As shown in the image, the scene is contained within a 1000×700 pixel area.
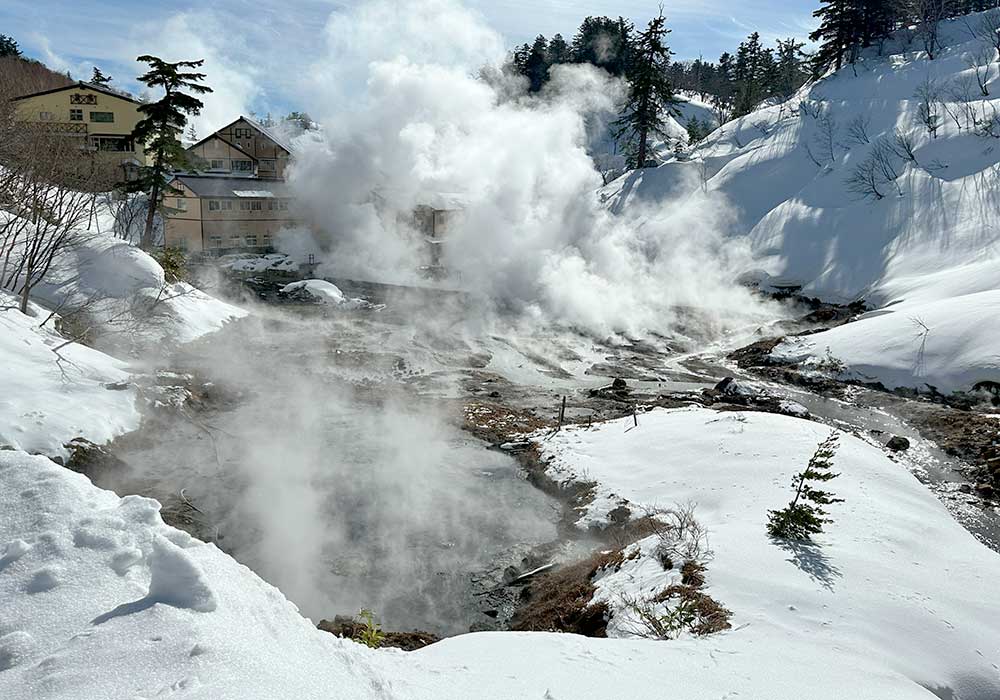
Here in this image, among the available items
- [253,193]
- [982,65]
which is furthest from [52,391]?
[982,65]

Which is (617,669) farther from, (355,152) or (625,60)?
(625,60)

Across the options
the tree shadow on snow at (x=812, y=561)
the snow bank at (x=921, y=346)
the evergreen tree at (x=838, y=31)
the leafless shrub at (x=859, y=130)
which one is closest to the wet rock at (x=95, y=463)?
the tree shadow on snow at (x=812, y=561)

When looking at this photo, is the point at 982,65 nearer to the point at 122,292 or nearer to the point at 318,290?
the point at 318,290

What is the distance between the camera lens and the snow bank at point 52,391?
13.8 m

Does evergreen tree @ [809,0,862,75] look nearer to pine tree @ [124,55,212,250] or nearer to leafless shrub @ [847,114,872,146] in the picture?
leafless shrub @ [847,114,872,146]

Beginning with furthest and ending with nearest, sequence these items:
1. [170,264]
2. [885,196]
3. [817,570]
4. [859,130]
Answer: [859,130], [885,196], [170,264], [817,570]

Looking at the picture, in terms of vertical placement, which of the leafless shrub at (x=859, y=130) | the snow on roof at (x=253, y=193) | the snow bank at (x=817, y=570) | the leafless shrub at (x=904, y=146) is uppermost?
the leafless shrub at (x=859, y=130)

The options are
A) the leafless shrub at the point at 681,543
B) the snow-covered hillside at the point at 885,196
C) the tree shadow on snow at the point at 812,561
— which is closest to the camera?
the tree shadow on snow at the point at 812,561

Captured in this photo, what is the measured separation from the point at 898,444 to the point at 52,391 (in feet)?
67.2

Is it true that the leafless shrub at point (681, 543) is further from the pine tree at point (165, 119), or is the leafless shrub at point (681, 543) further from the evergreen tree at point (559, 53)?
the evergreen tree at point (559, 53)

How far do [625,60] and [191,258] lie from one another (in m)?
47.6

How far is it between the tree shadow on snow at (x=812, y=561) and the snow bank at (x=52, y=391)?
13.8 m

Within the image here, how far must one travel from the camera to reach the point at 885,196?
3500 centimetres

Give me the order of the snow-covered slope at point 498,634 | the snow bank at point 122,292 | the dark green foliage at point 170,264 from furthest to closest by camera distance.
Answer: the dark green foliage at point 170,264 → the snow bank at point 122,292 → the snow-covered slope at point 498,634
